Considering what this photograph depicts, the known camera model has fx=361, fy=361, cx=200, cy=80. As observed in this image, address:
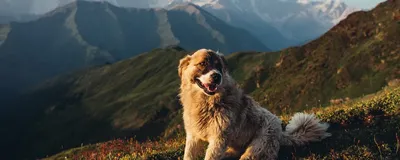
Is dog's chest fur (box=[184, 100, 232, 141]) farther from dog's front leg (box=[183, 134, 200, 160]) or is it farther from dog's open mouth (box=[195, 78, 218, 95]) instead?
dog's open mouth (box=[195, 78, 218, 95])

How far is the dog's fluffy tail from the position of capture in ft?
35.2

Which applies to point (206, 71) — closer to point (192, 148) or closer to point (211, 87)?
point (211, 87)

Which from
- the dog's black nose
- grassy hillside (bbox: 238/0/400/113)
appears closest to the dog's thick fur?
the dog's black nose

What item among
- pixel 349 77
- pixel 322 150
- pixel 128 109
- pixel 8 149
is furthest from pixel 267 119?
pixel 8 149

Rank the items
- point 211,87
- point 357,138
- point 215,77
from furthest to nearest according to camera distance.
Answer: point 357,138 → point 211,87 → point 215,77

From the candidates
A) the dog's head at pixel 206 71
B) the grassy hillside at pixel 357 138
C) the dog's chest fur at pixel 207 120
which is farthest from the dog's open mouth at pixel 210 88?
the grassy hillside at pixel 357 138

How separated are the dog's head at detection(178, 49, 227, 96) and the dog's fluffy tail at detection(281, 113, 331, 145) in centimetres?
284

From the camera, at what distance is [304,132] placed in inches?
428

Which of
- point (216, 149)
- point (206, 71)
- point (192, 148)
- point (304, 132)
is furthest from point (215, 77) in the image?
point (304, 132)

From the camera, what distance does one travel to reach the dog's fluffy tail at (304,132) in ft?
35.2

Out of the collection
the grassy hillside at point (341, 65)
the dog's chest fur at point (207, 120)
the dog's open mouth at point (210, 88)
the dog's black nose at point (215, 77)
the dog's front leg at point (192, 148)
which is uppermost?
the grassy hillside at point (341, 65)

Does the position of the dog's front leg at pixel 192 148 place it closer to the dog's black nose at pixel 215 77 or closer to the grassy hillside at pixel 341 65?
the dog's black nose at pixel 215 77

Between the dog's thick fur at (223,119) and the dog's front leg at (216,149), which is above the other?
the dog's thick fur at (223,119)

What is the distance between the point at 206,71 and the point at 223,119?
1.33 m
